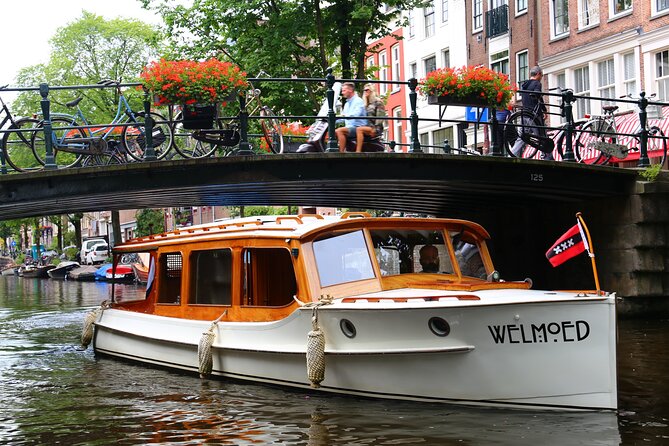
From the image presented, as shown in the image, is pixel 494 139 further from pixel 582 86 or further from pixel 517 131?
pixel 582 86

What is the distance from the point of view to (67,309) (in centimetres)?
2758

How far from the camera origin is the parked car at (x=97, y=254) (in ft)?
186

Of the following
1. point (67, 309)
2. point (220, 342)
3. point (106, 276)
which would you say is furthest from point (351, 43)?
point (106, 276)

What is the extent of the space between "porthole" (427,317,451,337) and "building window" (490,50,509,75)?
26018mm

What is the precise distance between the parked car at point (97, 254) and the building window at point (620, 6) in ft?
114

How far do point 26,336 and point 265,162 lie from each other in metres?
7.30

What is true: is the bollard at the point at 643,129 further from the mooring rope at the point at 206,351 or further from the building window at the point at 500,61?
the building window at the point at 500,61

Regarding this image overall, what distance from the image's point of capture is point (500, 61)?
115ft

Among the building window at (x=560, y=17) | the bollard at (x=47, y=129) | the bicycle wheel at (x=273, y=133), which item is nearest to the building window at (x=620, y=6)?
the building window at (x=560, y=17)

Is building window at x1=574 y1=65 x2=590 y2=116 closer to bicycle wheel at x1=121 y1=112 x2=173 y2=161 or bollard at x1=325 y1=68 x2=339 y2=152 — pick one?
bollard at x1=325 y1=68 x2=339 y2=152

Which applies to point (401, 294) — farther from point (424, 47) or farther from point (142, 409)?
point (424, 47)

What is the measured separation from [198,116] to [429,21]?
27205 mm

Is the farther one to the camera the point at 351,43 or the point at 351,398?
the point at 351,43

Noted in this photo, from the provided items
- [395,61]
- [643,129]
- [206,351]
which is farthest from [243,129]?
[395,61]
